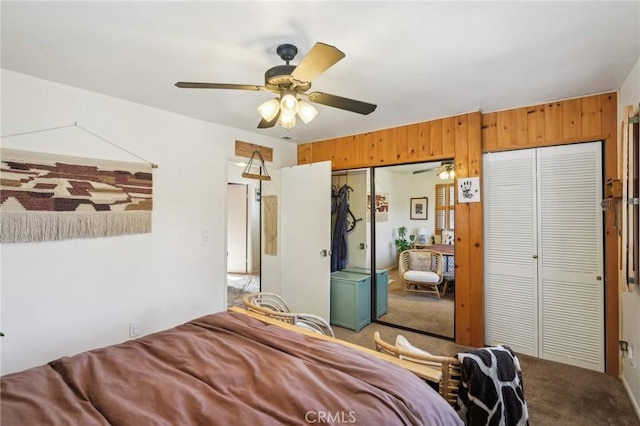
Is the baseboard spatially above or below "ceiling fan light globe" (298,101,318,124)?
below

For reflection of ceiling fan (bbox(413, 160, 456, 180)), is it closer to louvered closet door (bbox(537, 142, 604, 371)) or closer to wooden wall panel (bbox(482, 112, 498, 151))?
wooden wall panel (bbox(482, 112, 498, 151))

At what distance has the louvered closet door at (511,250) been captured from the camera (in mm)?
2812

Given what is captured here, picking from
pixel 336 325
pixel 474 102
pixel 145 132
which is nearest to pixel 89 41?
pixel 145 132

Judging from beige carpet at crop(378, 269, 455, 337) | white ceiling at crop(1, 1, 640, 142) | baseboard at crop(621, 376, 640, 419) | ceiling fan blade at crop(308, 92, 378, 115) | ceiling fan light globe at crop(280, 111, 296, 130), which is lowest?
baseboard at crop(621, 376, 640, 419)

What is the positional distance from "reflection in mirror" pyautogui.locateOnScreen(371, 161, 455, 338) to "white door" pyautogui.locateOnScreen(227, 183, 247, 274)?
3.72m

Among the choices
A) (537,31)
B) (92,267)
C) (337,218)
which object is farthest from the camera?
(337,218)

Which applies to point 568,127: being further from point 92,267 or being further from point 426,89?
point 92,267

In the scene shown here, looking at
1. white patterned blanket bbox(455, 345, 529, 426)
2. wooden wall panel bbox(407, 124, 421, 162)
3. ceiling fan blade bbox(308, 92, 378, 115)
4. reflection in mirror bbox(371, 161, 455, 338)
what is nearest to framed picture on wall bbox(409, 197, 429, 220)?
reflection in mirror bbox(371, 161, 455, 338)

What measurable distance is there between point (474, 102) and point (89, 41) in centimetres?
291

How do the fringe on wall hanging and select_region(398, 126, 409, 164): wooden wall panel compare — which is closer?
the fringe on wall hanging

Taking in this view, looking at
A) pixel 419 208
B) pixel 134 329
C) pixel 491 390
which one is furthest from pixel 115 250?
pixel 419 208

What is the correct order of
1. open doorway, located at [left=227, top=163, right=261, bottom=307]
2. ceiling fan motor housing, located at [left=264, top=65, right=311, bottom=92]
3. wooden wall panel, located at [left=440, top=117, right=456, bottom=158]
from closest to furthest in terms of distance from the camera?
ceiling fan motor housing, located at [left=264, top=65, right=311, bottom=92], wooden wall panel, located at [left=440, top=117, right=456, bottom=158], open doorway, located at [left=227, top=163, right=261, bottom=307]

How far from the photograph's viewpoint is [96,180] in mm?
2469

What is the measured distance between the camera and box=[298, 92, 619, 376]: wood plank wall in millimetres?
2494
